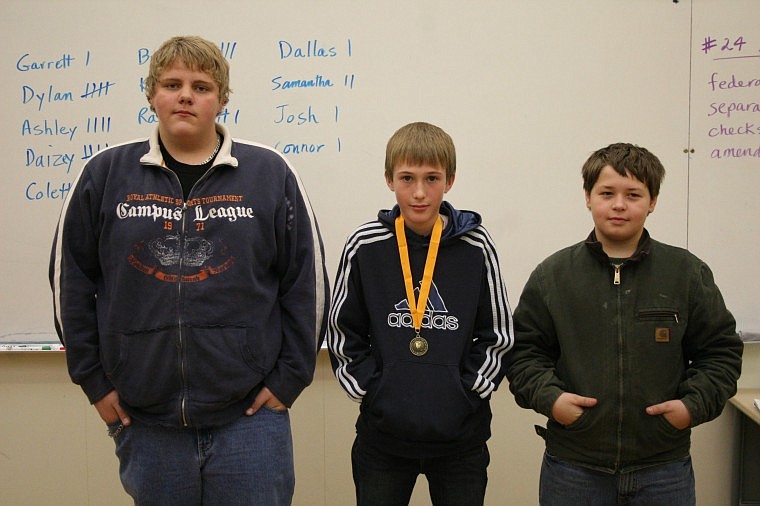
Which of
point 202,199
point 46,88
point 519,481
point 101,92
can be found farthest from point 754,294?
point 46,88

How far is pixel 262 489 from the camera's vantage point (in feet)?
5.11

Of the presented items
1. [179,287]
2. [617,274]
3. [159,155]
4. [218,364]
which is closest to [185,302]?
[179,287]

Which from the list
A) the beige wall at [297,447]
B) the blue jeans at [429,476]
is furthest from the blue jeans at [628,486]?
the beige wall at [297,447]

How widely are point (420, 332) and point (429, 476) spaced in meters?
0.41

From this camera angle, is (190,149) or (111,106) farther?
(111,106)

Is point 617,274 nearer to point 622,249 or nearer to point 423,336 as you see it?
point 622,249

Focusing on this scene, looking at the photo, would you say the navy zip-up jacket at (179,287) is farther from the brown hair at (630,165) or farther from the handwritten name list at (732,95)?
the handwritten name list at (732,95)

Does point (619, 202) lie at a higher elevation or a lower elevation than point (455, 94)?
lower

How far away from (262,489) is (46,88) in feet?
6.00

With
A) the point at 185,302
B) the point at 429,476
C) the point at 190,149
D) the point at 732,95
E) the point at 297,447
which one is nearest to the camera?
the point at 185,302

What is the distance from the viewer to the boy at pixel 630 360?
1.58 meters

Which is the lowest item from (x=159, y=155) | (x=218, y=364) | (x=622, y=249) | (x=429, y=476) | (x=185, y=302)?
(x=429, y=476)

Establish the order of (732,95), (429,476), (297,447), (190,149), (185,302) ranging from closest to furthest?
(185,302) → (190,149) → (429,476) → (732,95) → (297,447)

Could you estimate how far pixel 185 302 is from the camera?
4.93ft
